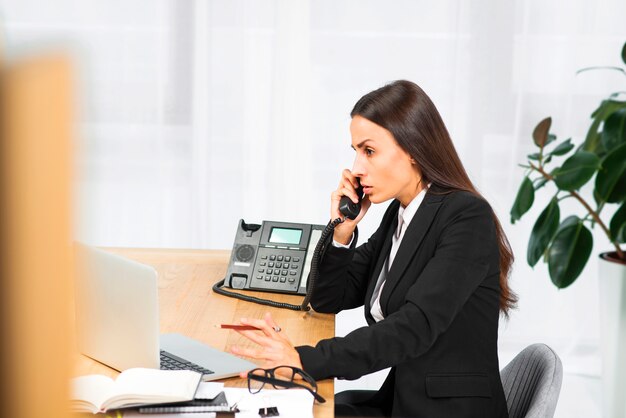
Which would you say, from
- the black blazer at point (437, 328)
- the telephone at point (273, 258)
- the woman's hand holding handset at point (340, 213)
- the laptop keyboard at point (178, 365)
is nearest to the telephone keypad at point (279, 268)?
the telephone at point (273, 258)

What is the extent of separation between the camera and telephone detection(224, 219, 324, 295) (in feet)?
7.08

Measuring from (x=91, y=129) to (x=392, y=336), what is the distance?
133cm

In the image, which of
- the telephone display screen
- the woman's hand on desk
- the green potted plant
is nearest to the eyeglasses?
the woman's hand on desk

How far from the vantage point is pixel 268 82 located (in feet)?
12.0

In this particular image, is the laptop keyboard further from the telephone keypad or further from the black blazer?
the telephone keypad

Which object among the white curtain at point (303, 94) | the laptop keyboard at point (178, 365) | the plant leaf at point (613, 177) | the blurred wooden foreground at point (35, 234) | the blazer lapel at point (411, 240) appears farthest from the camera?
the white curtain at point (303, 94)

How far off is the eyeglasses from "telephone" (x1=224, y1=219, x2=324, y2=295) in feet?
2.15

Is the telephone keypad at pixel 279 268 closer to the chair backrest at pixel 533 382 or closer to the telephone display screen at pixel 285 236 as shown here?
the telephone display screen at pixel 285 236

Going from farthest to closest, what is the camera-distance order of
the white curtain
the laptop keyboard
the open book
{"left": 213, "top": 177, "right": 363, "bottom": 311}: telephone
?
the white curtain → {"left": 213, "top": 177, "right": 363, "bottom": 311}: telephone → the laptop keyboard → the open book

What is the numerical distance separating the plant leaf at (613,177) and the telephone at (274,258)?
4.24ft

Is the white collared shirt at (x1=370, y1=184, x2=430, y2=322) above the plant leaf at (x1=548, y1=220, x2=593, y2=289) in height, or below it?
above

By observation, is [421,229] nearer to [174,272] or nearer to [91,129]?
[174,272]

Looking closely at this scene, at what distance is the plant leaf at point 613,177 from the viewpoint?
2910mm

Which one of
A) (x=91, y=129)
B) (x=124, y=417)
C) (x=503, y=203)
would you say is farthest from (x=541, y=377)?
(x=503, y=203)
